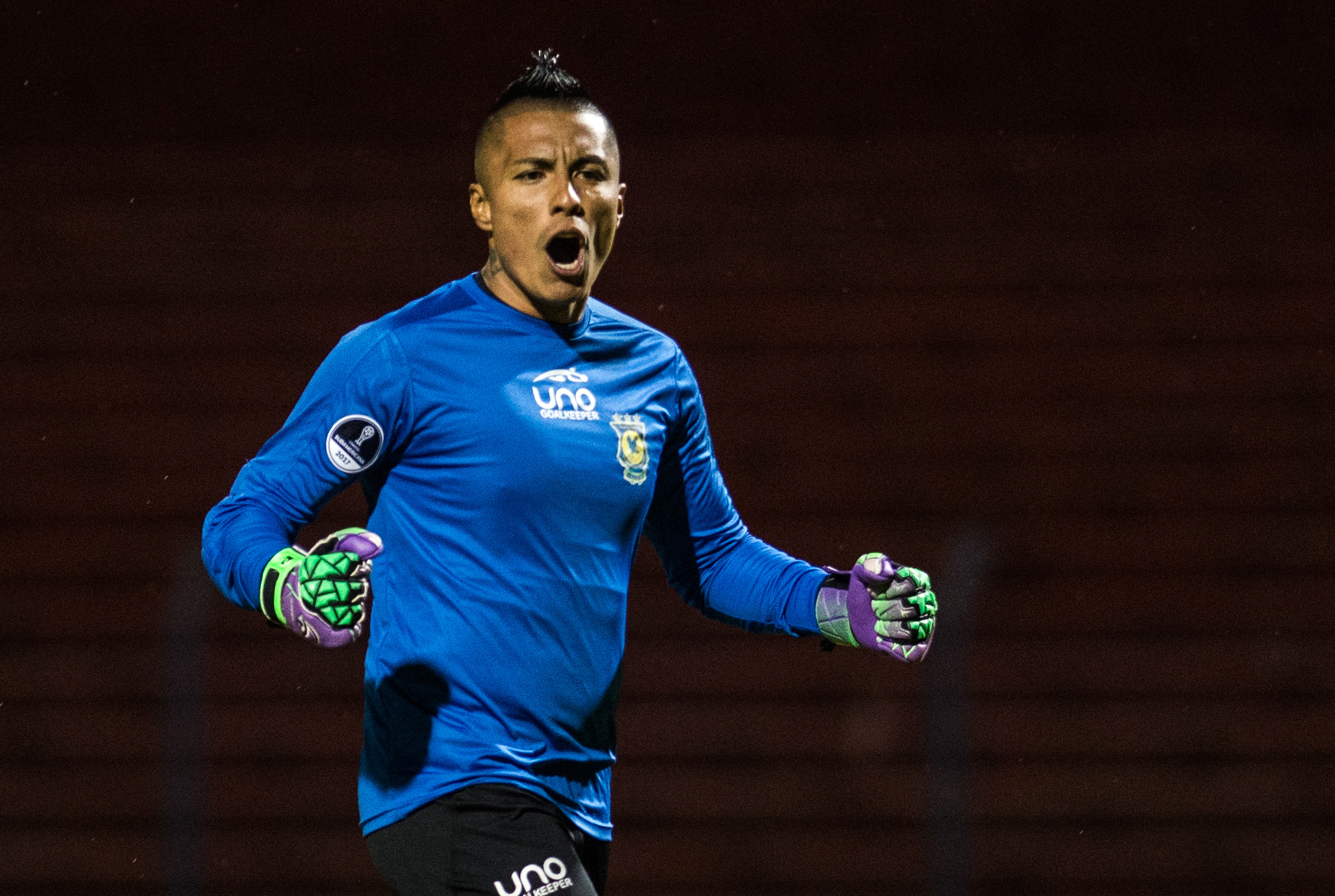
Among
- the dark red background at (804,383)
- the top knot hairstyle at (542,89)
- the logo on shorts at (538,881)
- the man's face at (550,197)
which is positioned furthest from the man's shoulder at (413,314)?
the dark red background at (804,383)

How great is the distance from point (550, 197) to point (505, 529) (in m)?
0.67

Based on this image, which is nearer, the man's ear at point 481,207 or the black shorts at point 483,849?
the black shorts at point 483,849

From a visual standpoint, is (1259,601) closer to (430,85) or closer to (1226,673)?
(1226,673)

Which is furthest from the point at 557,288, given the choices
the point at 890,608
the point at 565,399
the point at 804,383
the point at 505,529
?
the point at 804,383

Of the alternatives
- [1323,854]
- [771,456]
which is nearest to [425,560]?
[771,456]

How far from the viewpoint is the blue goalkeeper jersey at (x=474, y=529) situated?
2803mm

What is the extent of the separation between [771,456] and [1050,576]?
1.32m

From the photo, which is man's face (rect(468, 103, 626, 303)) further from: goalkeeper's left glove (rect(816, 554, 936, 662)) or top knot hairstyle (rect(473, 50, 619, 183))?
goalkeeper's left glove (rect(816, 554, 936, 662))

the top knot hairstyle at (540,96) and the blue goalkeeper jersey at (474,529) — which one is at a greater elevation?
the top knot hairstyle at (540,96)

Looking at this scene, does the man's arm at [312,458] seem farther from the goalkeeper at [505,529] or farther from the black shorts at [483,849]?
the black shorts at [483,849]

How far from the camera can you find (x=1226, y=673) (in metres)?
6.70

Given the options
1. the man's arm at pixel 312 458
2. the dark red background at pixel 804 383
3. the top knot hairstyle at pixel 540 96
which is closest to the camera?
the man's arm at pixel 312 458

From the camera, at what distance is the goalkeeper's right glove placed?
234cm

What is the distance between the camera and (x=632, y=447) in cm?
309
